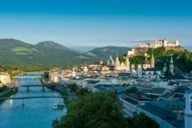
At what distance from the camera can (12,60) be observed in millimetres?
167375

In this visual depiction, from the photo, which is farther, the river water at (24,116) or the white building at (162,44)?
the white building at (162,44)

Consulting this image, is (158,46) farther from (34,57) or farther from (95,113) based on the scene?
(34,57)

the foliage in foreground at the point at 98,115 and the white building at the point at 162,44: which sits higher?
the white building at the point at 162,44

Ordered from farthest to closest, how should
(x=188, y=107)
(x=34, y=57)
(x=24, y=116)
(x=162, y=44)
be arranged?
(x=34, y=57) → (x=162, y=44) → (x=24, y=116) → (x=188, y=107)

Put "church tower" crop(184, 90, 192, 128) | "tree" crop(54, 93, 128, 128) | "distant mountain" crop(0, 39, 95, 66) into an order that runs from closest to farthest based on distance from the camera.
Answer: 1. "church tower" crop(184, 90, 192, 128)
2. "tree" crop(54, 93, 128, 128)
3. "distant mountain" crop(0, 39, 95, 66)

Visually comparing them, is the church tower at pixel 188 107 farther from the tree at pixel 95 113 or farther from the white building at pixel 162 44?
the white building at pixel 162 44

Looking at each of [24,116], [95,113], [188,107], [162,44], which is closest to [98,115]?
[95,113]

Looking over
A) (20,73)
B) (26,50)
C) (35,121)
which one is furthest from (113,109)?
(26,50)

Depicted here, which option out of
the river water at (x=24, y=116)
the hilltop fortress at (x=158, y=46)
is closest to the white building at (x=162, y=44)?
the hilltop fortress at (x=158, y=46)

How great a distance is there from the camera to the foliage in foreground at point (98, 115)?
16672 millimetres

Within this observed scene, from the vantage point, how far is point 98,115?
17.0 meters

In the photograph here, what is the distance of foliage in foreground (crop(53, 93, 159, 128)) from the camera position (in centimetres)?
1667

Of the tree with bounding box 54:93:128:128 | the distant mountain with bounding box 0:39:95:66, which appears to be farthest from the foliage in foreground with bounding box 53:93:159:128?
the distant mountain with bounding box 0:39:95:66

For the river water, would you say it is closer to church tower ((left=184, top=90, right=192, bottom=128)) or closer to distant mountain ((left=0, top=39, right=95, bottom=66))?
church tower ((left=184, top=90, right=192, bottom=128))
